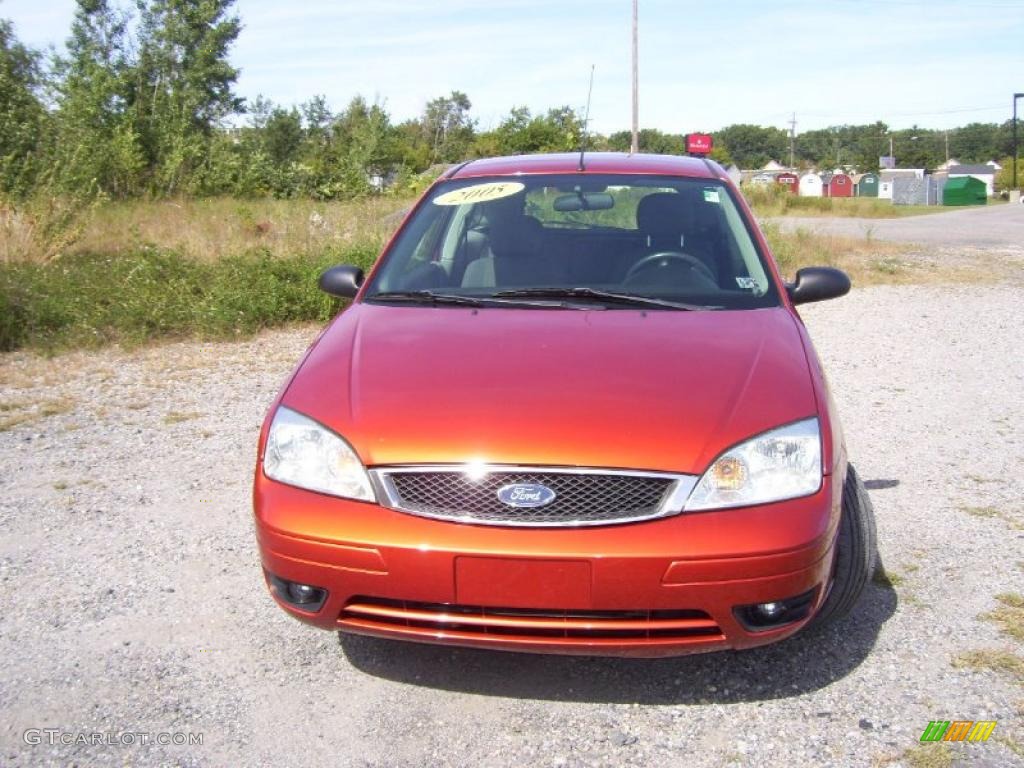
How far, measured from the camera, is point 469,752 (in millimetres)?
2508

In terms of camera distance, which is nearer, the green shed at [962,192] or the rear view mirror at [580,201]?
the rear view mirror at [580,201]

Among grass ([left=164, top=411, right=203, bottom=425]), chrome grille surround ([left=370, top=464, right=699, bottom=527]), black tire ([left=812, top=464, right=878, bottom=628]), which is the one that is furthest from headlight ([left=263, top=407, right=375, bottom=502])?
grass ([left=164, top=411, right=203, bottom=425])

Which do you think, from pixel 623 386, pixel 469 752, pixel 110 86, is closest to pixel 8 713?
pixel 469 752

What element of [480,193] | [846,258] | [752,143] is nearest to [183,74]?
[846,258]

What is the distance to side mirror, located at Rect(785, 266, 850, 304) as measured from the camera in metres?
3.76

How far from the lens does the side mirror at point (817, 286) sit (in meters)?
3.76

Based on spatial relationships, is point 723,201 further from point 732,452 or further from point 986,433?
point 986,433

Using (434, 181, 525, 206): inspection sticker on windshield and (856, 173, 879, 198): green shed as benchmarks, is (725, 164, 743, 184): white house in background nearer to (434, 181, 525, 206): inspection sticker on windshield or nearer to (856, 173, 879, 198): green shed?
(434, 181, 525, 206): inspection sticker on windshield

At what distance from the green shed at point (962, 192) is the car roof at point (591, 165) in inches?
2393

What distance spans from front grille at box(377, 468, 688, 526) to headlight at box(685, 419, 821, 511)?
10 cm

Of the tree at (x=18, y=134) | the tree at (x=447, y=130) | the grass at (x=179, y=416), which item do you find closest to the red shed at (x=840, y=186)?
the tree at (x=447, y=130)

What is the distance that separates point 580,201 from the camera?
163 inches

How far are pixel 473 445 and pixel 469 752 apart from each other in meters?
0.82

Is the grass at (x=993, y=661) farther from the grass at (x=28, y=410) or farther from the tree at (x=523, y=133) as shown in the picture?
the tree at (x=523, y=133)
